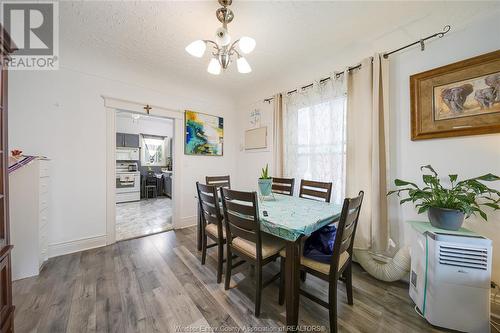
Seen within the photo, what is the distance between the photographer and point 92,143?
2459mm

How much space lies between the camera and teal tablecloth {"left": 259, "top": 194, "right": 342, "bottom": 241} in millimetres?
1178

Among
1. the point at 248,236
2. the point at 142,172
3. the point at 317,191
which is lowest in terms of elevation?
the point at 248,236

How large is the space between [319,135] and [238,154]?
1.96m

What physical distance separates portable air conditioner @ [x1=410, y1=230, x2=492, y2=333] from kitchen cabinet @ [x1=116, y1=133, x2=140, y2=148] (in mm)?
6516

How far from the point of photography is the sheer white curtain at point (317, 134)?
2211mm

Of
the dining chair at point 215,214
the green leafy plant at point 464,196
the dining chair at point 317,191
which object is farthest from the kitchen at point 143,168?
the green leafy plant at point 464,196

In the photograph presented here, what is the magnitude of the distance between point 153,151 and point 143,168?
66cm

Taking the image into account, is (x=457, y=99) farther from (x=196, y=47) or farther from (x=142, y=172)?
(x=142, y=172)

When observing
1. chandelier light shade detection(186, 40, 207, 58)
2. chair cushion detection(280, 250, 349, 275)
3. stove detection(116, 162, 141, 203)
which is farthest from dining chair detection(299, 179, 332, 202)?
stove detection(116, 162, 141, 203)

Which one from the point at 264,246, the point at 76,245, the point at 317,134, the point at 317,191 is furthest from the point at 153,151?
the point at 264,246

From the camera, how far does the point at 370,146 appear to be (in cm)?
190

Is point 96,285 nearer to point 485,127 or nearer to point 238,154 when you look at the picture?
point 238,154

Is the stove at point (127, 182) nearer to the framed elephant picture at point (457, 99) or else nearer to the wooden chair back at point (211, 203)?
the wooden chair back at point (211, 203)

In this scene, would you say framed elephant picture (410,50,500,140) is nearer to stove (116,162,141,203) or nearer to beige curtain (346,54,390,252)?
beige curtain (346,54,390,252)
